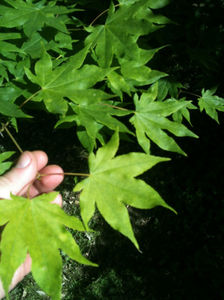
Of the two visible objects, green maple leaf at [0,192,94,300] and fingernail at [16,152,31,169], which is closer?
green maple leaf at [0,192,94,300]

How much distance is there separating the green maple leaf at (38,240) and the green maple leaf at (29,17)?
913mm

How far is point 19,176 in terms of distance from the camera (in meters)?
1.53

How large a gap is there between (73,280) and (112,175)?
89.9 inches

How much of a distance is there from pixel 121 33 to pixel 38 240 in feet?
3.58

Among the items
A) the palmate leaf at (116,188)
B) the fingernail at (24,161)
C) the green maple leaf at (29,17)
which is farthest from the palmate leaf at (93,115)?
the green maple leaf at (29,17)

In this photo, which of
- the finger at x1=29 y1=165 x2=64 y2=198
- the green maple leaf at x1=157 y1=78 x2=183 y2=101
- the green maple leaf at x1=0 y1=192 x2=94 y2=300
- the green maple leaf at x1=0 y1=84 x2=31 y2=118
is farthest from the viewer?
the green maple leaf at x1=157 y1=78 x2=183 y2=101

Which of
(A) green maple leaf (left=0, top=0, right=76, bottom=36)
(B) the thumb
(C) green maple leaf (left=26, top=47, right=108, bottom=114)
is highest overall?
(A) green maple leaf (left=0, top=0, right=76, bottom=36)

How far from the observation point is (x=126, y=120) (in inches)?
145

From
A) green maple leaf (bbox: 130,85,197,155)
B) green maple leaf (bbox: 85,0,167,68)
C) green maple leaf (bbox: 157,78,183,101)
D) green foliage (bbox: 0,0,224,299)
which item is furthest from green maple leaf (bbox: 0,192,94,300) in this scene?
green maple leaf (bbox: 157,78,183,101)

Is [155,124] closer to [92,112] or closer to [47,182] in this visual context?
[92,112]

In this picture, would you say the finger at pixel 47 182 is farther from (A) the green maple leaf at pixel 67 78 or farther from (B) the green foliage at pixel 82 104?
(A) the green maple leaf at pixel 67 78

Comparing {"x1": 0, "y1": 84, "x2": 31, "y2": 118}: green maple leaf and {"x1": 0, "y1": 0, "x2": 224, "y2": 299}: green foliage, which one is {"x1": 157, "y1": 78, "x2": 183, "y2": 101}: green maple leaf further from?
{"x1": 0, "y1": 84, "x2": 31, "y2": 118}: green maple leaf

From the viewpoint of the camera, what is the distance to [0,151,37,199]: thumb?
151 cm

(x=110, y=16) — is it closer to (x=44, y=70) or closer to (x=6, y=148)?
(x=44, y=70)
